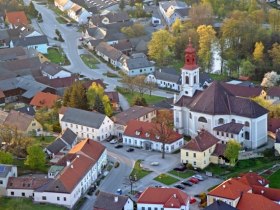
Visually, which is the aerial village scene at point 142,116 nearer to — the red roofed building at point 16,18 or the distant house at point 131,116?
the distant house at point 131,116

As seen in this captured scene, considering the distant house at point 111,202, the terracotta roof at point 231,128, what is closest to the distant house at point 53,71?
the terracotta roof at point 231,128

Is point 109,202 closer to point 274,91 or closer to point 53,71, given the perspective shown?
point 274,91

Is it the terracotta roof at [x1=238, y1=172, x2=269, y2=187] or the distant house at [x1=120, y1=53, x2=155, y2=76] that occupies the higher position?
the terracotta roof at [x1=238, y1=172, x2=269, y2=187]

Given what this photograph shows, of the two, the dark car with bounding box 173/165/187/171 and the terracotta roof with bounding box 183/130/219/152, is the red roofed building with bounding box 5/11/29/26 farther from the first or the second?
the dark car with bounding box 173/165/187/171

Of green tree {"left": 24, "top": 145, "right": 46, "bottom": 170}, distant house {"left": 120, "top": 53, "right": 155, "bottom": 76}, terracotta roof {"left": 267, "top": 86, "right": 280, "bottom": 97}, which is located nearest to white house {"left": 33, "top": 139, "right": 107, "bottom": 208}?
green tree {"left": 24, "top": 145, "right": 46, "bottom": 170}

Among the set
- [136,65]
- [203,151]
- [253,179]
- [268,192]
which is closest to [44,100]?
[136,65]

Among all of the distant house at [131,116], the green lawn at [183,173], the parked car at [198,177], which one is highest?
the distant house at [131,116]
